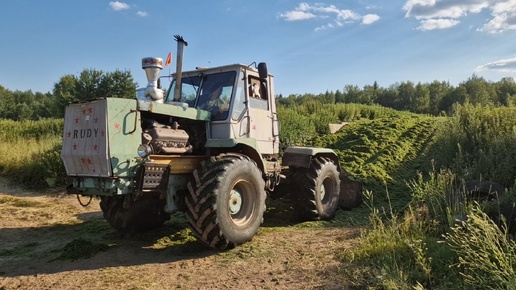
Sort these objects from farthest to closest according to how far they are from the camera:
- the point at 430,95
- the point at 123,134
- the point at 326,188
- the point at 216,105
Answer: the point at 430,95 < the point at 326,188 < the point at 216,105 < the point at 123,134

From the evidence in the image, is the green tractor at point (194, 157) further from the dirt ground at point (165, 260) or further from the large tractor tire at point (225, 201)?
the dirt ground at point (165, 260)

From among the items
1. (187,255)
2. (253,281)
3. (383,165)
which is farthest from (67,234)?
(383,165)

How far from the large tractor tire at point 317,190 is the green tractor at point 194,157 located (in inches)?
0.7

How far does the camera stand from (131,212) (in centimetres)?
600

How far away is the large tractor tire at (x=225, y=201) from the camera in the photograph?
4820 millimetres

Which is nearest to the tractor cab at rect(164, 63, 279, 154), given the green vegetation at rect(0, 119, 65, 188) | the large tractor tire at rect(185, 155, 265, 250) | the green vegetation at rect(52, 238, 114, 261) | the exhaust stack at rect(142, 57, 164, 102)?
the exhaust stack at rect(142, 57, 164, 102)

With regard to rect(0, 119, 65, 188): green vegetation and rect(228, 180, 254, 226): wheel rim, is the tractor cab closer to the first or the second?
rect(228, 180, 254, 226): wheel rim

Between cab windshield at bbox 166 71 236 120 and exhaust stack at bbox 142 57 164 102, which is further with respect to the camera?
cab windshield at bbox 166 71 236 120

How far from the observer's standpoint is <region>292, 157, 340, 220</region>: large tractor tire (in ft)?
22.5

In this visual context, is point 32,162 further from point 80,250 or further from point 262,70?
point 262,70

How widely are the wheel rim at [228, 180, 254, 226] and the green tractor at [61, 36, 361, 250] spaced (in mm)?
14

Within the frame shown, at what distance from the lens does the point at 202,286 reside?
4070mm

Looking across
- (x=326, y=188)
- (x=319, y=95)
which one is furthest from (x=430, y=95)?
(x=326, y=188)

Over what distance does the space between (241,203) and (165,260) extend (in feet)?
4.13
